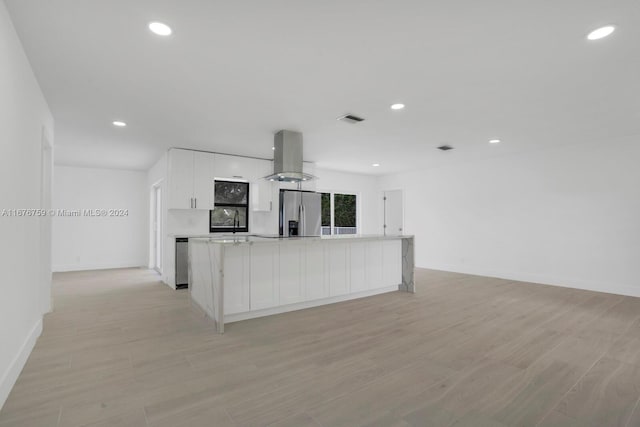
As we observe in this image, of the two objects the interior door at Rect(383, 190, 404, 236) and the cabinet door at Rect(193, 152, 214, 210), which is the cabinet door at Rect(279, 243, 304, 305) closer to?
the cabinet door at Rect(193, 152, 214, 210)

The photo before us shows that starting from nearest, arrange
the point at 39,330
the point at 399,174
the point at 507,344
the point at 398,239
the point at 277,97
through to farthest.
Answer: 1. the point at 507,344
2. the point at 39,330
3. the point at 277,97
4. the point at 398,239
5. the point at 399,174

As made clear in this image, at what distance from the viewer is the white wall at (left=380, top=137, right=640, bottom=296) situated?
488cm

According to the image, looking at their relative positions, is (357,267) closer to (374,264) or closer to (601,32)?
(374,264)

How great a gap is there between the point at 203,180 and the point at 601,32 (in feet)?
18.5

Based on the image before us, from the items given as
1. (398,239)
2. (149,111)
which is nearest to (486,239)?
(398,239)

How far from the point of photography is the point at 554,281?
5539 millimetres

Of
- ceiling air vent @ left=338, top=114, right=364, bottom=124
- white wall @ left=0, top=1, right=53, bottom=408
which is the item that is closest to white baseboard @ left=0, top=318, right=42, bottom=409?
white wall @ left=0, top=1, right=53, bottom=408

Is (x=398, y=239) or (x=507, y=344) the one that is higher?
(x=398, y=239)

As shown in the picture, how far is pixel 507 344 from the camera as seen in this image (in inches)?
111

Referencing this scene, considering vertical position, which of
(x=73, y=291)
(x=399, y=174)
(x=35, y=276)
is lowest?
(x=73, y=291)

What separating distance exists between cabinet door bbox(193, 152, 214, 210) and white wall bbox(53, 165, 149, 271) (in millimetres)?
3167

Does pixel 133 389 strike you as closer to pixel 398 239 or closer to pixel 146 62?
pixel 146 62

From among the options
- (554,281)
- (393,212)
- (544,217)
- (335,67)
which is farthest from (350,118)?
(393,212)

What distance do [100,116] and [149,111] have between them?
75 cm
